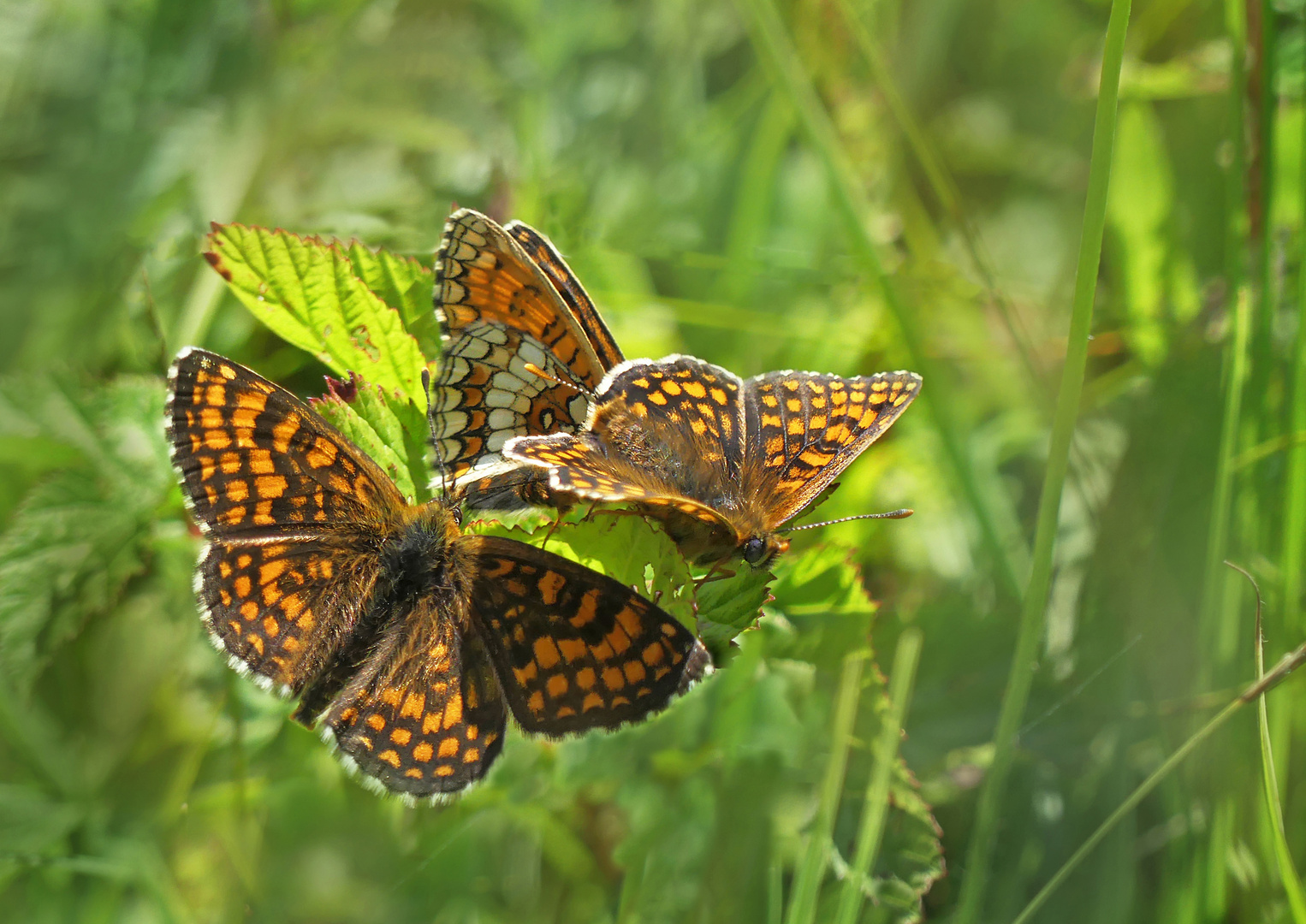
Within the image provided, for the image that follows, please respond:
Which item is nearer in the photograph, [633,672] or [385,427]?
[633,672]

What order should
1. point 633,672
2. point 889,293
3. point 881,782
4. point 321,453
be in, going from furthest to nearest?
point 889,293, point 881,782, point 321,453, point 633,672

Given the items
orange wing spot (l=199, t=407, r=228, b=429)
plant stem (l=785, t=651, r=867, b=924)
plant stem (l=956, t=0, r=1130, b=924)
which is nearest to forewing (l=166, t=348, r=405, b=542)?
orange wing spot (l=199, t=407, r=228, b=429)

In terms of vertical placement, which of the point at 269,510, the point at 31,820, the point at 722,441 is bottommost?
the point at 31,820

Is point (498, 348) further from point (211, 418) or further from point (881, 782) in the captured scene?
point (881, 782)

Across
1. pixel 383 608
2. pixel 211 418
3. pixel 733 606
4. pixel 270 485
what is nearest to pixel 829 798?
pixel 733 606

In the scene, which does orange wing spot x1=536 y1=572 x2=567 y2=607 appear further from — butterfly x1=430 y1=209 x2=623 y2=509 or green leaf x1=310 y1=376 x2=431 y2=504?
green leaf x1=310 y1=376 x2=431 y2=504

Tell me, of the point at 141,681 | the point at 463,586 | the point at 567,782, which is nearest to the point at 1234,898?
the point at 567,782
